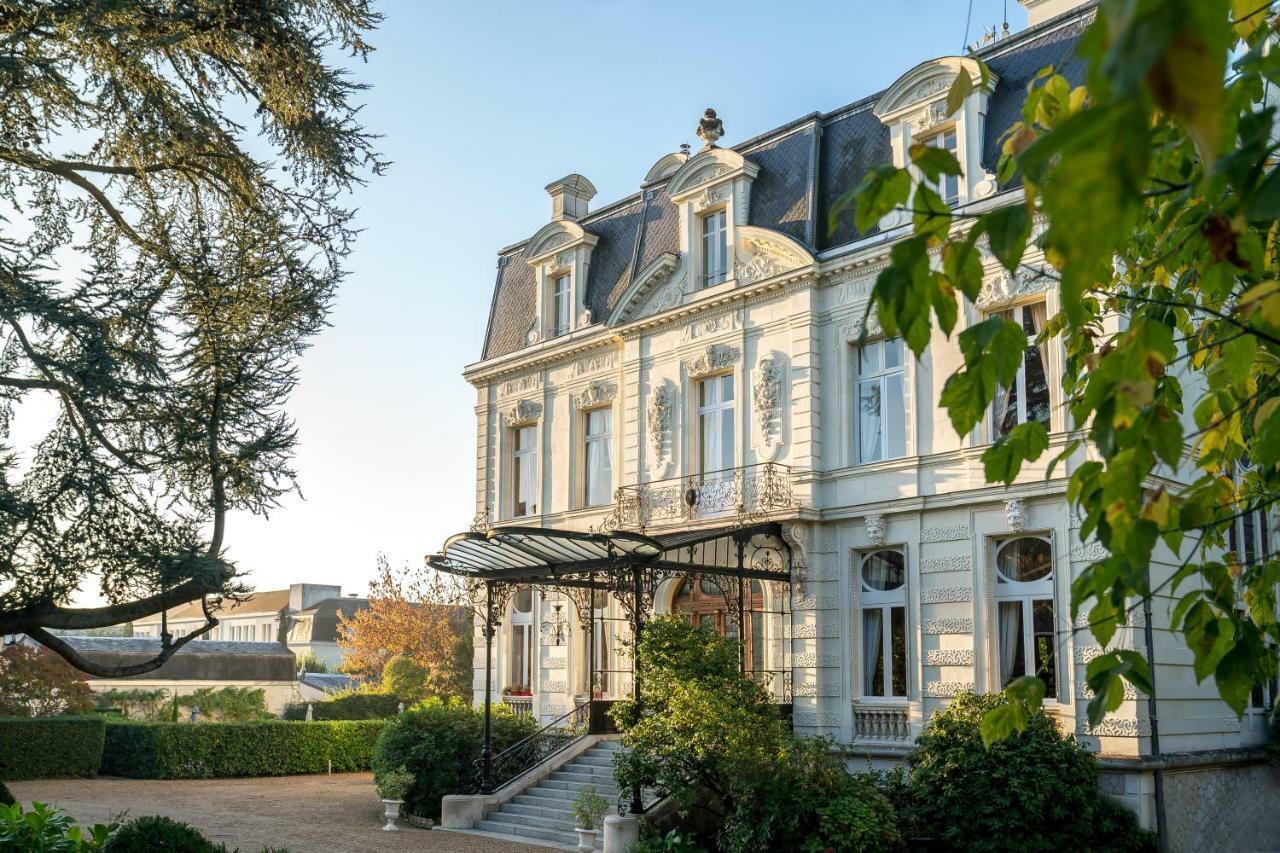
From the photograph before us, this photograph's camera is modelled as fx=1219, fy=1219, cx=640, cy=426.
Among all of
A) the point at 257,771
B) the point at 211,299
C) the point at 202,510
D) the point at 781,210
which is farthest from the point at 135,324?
the point at 257,771

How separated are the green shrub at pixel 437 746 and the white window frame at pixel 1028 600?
819 centimetres

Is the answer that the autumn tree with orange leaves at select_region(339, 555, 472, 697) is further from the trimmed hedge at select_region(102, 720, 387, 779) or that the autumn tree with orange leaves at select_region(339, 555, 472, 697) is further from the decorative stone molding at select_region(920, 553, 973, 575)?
the decorative stone molding at select_region(920, 553, 973, 575)

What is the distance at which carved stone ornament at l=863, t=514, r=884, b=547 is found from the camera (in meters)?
17.9

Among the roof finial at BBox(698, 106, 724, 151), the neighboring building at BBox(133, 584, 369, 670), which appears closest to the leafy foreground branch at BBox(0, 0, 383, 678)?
the roof finial at BBox(698, 106, 724, 151)

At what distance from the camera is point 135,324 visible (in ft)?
28.4

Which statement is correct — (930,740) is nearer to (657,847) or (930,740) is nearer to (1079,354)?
(657,847)

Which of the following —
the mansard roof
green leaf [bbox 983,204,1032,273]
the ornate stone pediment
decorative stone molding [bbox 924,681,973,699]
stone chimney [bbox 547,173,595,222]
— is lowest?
decorative stone molding [bbox 924,681,973,699]

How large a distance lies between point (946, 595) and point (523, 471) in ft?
34.0

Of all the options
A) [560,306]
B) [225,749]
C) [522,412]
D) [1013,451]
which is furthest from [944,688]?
[225,749]

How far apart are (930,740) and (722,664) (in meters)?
2.78

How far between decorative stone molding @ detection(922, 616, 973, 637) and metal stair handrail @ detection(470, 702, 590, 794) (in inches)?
230

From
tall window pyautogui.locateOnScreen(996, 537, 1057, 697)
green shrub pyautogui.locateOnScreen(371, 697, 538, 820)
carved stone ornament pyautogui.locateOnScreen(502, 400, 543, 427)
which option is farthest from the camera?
carved stone ornament pyautogui.locateOnScreen(502, 400, 543, 427)

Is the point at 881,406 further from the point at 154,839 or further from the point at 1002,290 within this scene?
the point at 154,839

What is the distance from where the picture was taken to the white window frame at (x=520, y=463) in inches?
963
